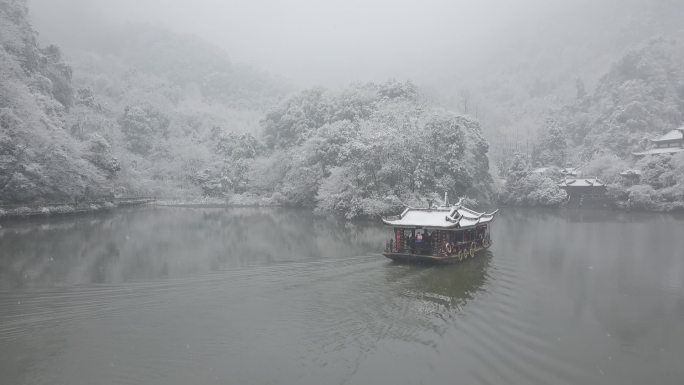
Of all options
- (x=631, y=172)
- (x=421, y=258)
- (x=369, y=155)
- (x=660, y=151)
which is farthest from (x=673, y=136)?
(x=421, y=258)

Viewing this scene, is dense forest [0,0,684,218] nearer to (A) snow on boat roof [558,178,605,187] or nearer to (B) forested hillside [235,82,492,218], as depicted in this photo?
(B) forested hillside [235,82,492,218]

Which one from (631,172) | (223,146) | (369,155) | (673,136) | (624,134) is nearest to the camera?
(369,155)

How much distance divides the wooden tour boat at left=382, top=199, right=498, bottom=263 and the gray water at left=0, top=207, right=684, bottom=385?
28.3 inches

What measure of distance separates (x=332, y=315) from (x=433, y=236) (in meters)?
8.35

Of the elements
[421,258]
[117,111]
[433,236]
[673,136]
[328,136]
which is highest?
[117,111]

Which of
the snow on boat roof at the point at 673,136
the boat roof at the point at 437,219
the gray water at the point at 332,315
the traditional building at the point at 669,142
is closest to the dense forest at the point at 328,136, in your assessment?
the traditional building at the point at 669,142

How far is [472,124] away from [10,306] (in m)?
49.5

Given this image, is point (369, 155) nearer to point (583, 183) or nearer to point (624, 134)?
point (583, 183)

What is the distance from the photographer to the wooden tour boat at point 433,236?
18828 mm

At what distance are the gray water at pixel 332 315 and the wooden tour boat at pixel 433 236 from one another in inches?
28.3

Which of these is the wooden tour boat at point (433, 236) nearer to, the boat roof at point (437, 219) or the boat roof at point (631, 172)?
the boat roof at point (437, 219)

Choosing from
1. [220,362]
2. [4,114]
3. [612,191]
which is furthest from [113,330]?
[612,191]

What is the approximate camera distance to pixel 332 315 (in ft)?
41.6

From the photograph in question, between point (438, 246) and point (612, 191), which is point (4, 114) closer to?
point (438, 246)
